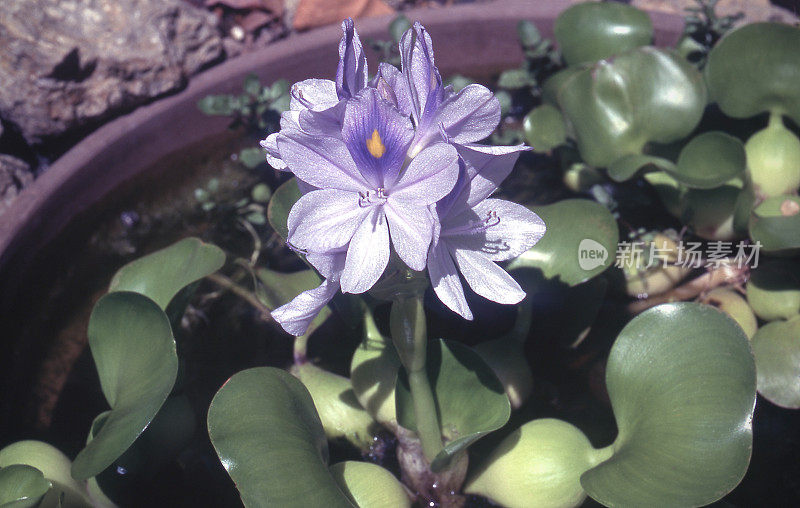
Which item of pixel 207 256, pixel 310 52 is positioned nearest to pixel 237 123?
pixel 310 52

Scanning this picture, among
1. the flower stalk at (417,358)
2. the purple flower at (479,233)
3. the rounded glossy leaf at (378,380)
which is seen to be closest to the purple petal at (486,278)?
the purple flower at (479,233)

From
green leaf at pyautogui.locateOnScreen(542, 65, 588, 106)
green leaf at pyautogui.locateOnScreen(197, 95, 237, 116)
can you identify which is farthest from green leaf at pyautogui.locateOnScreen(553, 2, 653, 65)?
green leaf at pyautogui.locateOnScreen(197, 95, 237, 116)

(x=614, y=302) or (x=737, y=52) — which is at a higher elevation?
(x=737, y=52)

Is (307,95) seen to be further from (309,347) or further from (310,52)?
(310,52)

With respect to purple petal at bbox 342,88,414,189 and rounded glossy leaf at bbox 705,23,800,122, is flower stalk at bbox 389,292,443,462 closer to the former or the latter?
purple petal at bbox 342,88,414,189

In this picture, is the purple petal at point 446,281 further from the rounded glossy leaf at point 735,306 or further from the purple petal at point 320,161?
the rounded glossy leaf at point 735,306
